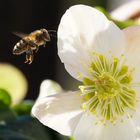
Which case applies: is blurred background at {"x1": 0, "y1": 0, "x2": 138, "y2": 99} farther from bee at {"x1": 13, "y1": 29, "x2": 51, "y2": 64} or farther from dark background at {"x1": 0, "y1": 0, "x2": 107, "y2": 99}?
bee at {"x1": 13, "y1": 29, "x2": 51, "y2": 64}

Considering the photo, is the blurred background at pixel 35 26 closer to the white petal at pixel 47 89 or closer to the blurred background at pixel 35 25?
the blurred background at pixel 35 25

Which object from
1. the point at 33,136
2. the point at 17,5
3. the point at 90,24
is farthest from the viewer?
the point at 17,5

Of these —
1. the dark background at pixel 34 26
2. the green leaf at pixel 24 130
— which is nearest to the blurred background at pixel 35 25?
the dark background at pixel 34 26

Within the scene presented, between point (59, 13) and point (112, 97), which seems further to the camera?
point (59, 13)

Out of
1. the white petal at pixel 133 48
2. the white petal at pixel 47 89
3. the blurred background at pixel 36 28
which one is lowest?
the blurred background at pixel 36 28

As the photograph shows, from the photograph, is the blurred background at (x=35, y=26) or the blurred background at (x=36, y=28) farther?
the blurred background at (x=35, y=26)

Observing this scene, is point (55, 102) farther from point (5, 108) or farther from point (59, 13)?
point (59, 13)

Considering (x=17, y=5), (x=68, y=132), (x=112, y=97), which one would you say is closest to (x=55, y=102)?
(x=68, y=132)

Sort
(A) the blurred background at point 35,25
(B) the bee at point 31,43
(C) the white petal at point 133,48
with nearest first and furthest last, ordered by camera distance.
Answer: (C) the white petal at point 133,48 → (B) the bee at point 31,43 → (A) the blurred background at point 35,25
